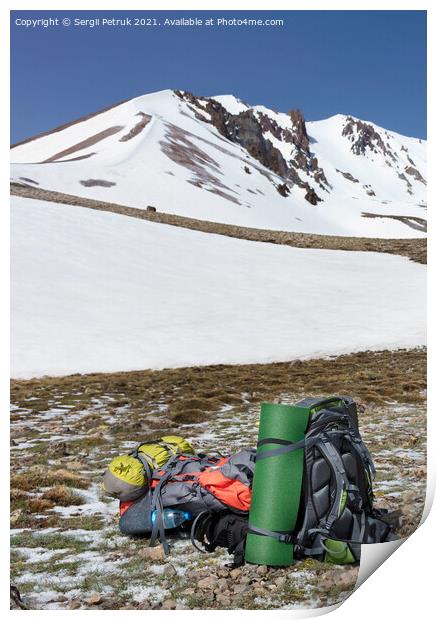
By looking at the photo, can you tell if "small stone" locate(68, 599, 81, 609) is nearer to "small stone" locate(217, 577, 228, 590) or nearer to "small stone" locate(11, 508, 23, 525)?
"small stone" locate(217, 577, 228, 590)

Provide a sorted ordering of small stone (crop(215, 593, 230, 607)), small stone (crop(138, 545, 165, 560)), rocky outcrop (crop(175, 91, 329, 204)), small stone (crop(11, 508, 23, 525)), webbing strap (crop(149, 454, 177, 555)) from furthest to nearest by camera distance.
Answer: rocky outcrop (crop(175, 91, 329, 204)) → small stone (crop(11, 508, 23, 525)) → webbing strap (crop(149, 454, 177, 555)) → small stone (crop(138, 545, 165, 560)) → small stone (crop(215, 593, 230, 607))

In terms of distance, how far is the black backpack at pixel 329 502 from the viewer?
3650 millimetres

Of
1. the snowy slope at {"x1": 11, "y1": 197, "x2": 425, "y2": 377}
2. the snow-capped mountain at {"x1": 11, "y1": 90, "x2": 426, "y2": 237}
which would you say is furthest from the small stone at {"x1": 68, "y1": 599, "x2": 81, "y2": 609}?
the snow-capped mountain at {"x1": 11, "y1": 90, "x2": 426, "y2": 237}

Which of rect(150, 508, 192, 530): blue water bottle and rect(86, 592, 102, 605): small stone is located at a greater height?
rect(150, 508, 192, 530): blue water bottle

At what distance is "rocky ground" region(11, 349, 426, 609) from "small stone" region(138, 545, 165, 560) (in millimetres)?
16

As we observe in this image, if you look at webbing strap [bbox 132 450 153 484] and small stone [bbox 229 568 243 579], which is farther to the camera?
webbing strap [bbox 132 450 153 484]

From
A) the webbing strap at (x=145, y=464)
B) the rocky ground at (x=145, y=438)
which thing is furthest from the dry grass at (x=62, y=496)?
the webbing strap at (x=145, y=464)

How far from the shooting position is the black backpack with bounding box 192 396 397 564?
365cm

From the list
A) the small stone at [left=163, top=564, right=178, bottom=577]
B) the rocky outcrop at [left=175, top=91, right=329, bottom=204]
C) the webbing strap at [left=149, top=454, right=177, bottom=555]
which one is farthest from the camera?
the rocky outcrop at [left=175, top=91, right=329, bottom=204]

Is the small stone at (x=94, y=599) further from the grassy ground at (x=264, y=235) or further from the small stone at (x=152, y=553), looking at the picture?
the grassy ground at (x=264, y=235)

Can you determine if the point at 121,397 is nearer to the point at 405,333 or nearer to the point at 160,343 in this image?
the point at 160,343
